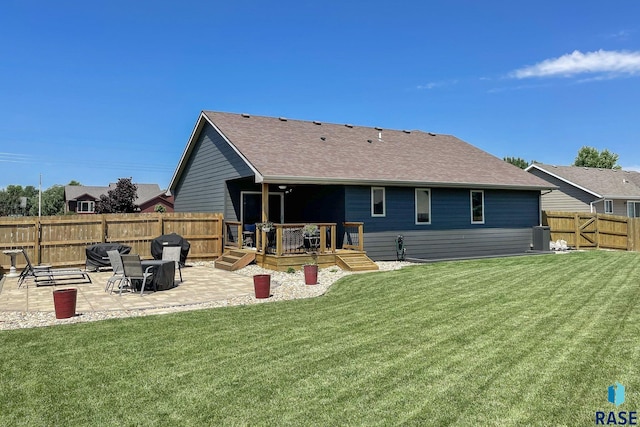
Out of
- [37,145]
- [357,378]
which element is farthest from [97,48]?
[37,145]

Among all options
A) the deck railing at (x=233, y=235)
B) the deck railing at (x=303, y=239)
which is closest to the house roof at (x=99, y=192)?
the deck railing at (x=233, y=235)

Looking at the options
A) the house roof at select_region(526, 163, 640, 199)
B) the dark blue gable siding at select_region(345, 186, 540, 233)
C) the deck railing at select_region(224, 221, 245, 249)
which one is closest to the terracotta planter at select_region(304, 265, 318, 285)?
the dark blue gable siding at select_region(345, 186, 540, 233)

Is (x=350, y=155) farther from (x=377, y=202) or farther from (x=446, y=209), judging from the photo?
(x=446, y=209)

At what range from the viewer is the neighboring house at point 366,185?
1590 centimetres

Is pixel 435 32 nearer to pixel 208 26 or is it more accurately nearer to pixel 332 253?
pixel 208 26

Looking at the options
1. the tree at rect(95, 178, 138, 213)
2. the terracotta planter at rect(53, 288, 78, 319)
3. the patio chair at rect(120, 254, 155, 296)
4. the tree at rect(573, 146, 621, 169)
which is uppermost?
the tree at rect(573, 146, 621, 169)

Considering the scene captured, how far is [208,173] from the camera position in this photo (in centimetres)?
1944

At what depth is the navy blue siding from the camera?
55.9 ft

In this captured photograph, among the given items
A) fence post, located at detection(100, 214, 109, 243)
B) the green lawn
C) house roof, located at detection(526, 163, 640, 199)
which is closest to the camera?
the green lawn

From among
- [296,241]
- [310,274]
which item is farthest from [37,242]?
[310,274]

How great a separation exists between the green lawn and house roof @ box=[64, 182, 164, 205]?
51.3m

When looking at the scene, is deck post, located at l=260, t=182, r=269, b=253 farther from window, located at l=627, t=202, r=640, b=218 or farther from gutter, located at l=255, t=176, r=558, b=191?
window, located at l=627, t=202, r=640, b=218

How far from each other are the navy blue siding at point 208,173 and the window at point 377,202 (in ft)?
15.3

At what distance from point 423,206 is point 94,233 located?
12.6 metres
